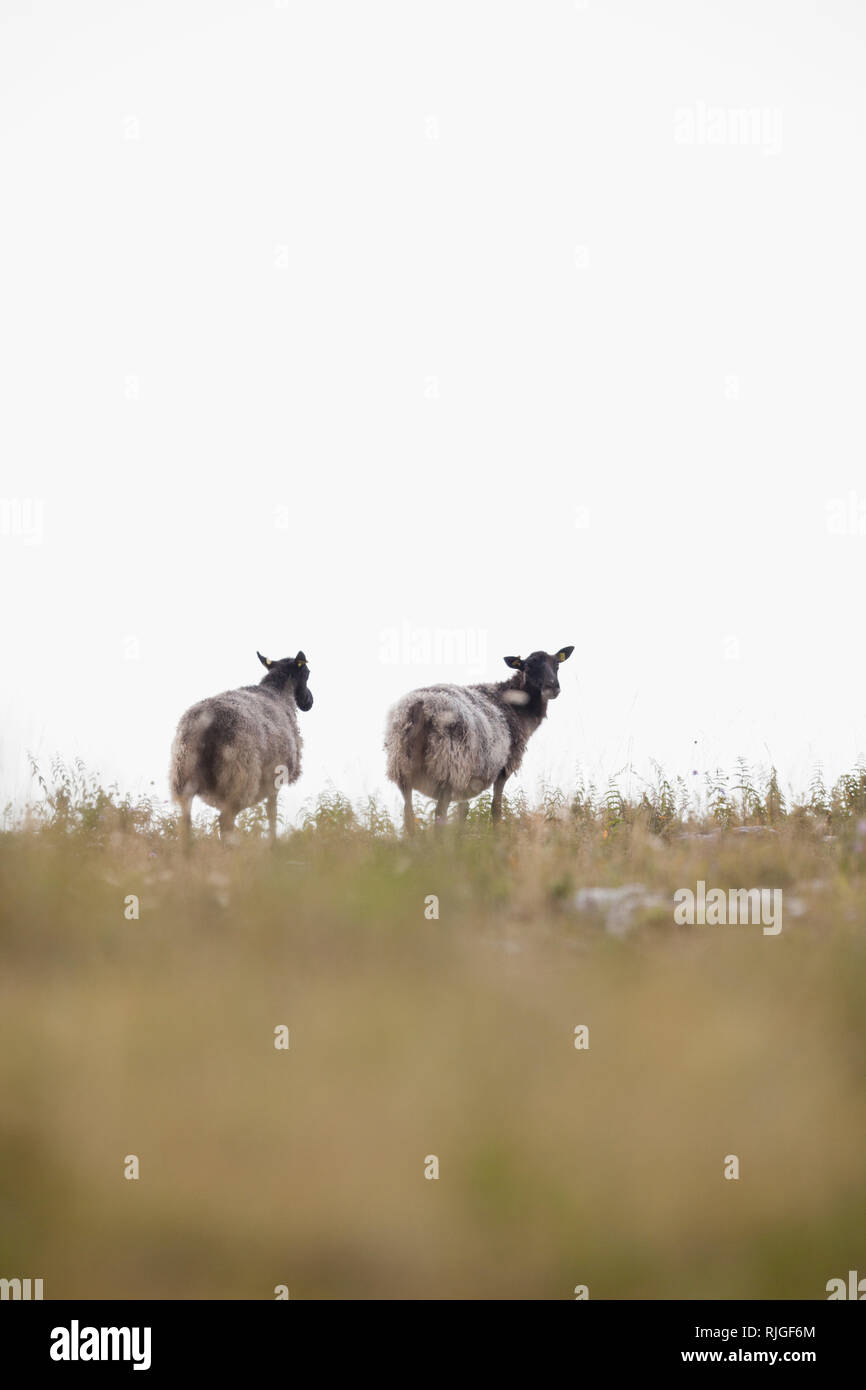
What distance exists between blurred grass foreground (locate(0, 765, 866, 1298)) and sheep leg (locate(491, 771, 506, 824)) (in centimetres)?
629

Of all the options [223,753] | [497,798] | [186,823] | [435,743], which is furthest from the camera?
[497,798]

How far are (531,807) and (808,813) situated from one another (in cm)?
323

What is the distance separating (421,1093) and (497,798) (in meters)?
9.38

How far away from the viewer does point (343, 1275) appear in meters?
2.52

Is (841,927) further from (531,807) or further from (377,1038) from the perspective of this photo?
(531,807)

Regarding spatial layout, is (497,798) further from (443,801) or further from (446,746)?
(446,746)

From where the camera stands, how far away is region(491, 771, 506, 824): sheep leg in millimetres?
11816

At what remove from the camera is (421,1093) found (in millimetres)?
3125

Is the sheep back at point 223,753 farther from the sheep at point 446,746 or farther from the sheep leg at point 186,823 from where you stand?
the sheep at point 446,746

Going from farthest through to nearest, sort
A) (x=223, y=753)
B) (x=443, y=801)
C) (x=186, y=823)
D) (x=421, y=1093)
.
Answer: (x=443, y=801)
(x=223, y=753)
(x=186, y=823)
(x=421, y=1093)

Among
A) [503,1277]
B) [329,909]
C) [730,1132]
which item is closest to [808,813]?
[329,909]

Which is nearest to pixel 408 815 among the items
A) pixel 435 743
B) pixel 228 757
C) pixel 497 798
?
pixel 435 743

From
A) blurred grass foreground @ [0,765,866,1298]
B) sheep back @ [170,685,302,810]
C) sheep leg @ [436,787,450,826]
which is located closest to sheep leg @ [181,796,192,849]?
sheep back @ [170,685,302,810]

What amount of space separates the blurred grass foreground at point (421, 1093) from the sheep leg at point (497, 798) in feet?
20.6
